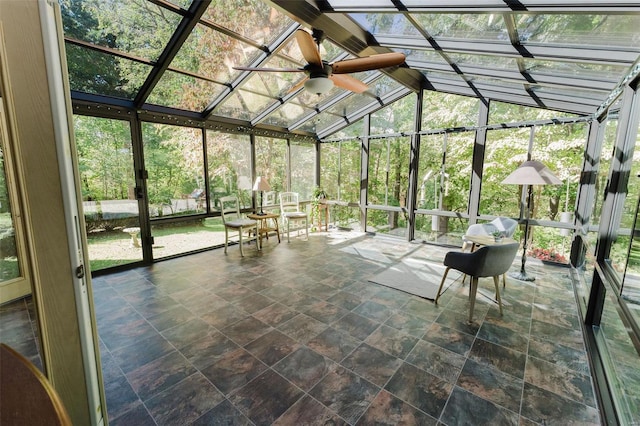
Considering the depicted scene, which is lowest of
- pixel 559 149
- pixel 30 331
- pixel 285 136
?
pixel 30 331

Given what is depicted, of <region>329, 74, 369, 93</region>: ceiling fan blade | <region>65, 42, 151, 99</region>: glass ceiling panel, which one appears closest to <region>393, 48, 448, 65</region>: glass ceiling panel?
<region>329, 74, 369, 93</region>: ceiling fan blade

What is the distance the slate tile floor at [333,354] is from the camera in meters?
1.63

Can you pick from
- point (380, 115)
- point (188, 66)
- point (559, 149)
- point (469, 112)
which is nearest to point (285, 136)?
point (380, 115)

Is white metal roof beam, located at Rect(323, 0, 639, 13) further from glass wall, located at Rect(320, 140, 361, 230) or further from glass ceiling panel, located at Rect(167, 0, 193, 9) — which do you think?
glass wall, located at Rect(320, 140, 361, 230)

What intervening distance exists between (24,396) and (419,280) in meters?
3.70

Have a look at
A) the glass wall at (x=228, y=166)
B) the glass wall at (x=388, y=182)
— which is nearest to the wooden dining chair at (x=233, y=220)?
the glass wall at (x=228, y=166)

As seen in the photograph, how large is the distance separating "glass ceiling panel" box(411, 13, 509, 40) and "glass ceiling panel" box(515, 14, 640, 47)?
169mm

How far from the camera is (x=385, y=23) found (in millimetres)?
2889

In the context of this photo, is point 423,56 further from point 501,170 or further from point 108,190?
point 108,190

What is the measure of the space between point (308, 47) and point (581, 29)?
7.03 ft

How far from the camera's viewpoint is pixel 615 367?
182 cm

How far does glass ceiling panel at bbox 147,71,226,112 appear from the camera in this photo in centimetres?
367

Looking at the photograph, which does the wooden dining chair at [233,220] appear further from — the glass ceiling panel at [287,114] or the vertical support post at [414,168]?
the vertical support post at [414,168]

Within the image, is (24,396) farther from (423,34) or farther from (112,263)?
(112,263)
